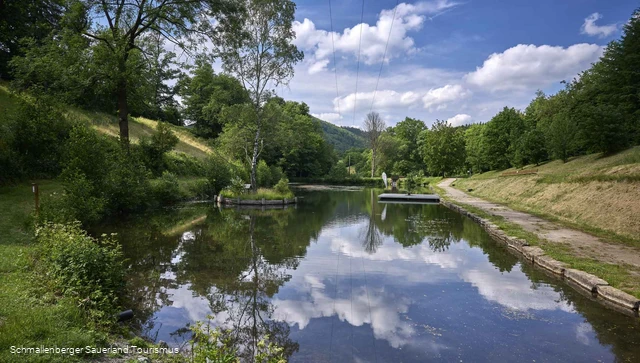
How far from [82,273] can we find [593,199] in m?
19.9

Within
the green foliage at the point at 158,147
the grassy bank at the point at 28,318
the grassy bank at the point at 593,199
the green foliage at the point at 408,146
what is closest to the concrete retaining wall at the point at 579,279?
the grassy bank at the point at 593,199

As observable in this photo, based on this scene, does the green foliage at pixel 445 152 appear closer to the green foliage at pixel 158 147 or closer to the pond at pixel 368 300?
the green foliage at pixel 158 147

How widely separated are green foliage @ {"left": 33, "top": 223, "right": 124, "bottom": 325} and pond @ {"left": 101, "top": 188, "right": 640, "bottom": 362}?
0.70 meters

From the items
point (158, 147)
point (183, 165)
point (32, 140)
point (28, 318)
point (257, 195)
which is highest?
point (158, 147)

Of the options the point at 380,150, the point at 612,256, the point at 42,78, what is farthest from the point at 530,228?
the point at 380,150

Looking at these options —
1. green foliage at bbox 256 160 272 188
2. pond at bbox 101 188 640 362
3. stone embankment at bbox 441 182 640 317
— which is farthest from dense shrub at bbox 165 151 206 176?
stone embankment at bbox 441 182 640 317

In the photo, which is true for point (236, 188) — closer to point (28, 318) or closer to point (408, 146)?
point (28, 318)

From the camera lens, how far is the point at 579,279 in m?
8.55

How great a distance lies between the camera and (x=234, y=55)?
2470 centimetres

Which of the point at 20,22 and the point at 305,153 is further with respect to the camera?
the point at 305,153

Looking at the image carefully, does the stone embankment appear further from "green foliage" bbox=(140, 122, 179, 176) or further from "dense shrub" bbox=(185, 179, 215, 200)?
"green foliage" bbox=(140, 122, 179, 176)

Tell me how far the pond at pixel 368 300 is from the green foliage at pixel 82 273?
2.28 feet

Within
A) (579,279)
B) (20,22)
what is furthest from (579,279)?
(20,22)

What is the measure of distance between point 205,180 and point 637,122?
36088 mm
